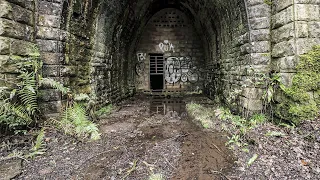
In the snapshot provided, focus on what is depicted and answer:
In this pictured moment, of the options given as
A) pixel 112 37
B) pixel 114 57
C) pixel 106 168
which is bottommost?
pixel 106 168

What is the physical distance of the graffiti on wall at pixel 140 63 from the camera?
10.9 meters

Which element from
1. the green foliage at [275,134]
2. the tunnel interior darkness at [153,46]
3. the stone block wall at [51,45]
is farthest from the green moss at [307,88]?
the stone block wall at [51,45]

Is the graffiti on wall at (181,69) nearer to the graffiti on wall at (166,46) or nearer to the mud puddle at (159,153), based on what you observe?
the graffiti on wall at (166,46)

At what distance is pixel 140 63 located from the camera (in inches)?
432

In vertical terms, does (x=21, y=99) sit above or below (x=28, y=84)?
below

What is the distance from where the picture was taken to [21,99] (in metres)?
3.67

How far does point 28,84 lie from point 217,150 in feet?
12.1

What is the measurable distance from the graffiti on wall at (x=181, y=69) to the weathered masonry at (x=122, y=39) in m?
1.94

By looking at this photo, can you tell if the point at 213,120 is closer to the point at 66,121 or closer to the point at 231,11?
the point at 231,11

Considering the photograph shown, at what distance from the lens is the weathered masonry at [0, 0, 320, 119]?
369cm

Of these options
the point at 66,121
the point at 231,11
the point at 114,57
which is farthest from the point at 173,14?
the point at 66,121

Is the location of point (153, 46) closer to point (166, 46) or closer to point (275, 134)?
point (166, 46)

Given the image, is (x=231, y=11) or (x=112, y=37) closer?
(x=231, y=11)

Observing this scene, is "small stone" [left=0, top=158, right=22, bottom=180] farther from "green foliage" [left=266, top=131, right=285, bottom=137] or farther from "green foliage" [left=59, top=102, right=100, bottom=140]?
"green foliage" [left=266, top=131, right=285, bottom=137]
